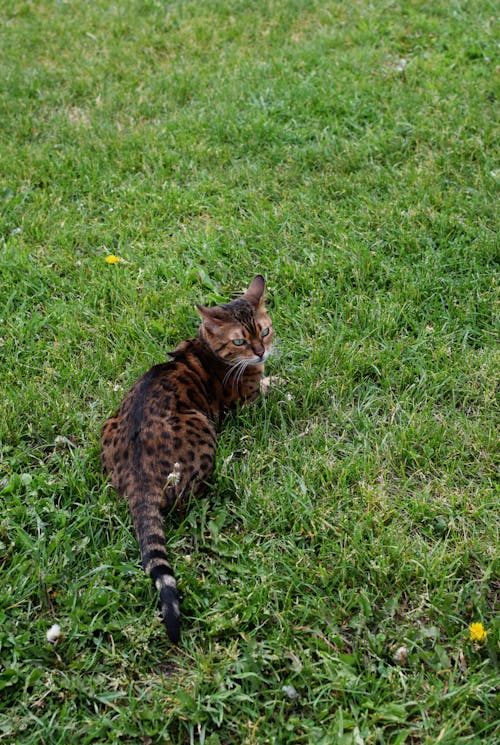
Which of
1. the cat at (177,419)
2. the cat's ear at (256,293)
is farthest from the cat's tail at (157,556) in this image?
the cat's ear at (256,293)

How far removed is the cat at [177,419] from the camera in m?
3.08

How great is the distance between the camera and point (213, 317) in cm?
379

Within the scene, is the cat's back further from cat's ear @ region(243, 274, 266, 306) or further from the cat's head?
cat's ear @ region(243, 274, 266, 306)

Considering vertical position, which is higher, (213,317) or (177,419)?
(213,317)

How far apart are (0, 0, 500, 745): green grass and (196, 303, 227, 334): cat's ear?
490 mm

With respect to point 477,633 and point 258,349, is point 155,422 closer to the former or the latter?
point 258,349

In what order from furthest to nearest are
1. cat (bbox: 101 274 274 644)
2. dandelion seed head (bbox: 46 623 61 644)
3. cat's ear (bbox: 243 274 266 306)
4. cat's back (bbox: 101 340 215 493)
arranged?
1. cat's ear (bbox: 243 274 266 306)
2. cat's back (bbox: 101 340 215 493)
3. cat (bbox: 101 274 274 644)
4. dandelion seed head (bbox: 46 623 61 644)

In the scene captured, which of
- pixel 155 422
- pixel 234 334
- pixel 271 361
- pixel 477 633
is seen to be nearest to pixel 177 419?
pixel 155 422

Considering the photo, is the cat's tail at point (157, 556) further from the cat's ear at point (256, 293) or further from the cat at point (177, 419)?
the cat's ear at point (256, 293)

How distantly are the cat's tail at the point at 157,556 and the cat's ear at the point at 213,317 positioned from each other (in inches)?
42.4

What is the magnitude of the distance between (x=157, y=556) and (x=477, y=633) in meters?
1.32

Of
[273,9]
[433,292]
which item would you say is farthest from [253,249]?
[273,9]

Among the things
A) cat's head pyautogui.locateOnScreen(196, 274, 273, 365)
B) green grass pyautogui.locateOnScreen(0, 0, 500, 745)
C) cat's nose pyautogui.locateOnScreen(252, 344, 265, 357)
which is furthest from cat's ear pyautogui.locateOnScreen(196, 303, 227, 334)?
green grass pyautogui.locateOnScreen(0, 0, 500, 745)

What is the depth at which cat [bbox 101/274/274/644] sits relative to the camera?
308 centimetres
